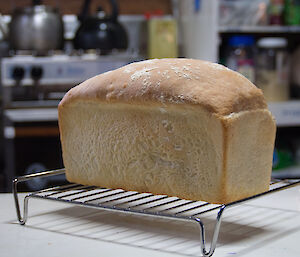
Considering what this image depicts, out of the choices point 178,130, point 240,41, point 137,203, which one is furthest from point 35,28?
point 178,130

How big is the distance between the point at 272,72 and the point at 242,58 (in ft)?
0.66

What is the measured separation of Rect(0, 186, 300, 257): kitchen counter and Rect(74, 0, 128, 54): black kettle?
166 cm

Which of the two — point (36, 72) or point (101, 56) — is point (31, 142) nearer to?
point (36, 72)

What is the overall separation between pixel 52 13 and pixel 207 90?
1.96 m

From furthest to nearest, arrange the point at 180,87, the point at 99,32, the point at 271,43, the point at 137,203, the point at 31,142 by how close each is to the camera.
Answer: the point at 271,43, the point at 99,32, the point at 31,142, the point at 137,203, the point at 180,87

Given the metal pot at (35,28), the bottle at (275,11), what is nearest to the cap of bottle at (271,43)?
the bottle at (275,11)

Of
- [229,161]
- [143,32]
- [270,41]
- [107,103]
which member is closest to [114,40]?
[143,32]

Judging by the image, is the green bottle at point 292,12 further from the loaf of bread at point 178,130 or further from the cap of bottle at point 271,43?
the loaf of bread at point 178,130

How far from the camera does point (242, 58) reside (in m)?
2.82

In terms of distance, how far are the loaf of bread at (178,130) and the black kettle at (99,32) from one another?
1639 mm

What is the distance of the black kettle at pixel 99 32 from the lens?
2693 millimetres

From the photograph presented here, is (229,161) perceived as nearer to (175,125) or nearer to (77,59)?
(175,125)

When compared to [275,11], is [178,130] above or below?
below

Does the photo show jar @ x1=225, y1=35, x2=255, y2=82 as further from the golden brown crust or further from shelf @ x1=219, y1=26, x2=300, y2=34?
the golden brown crust
